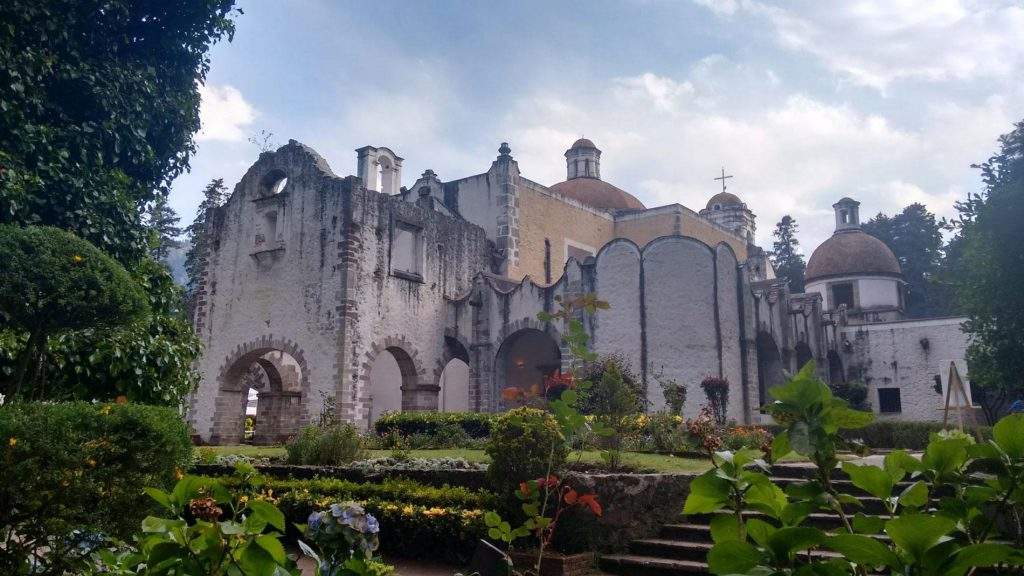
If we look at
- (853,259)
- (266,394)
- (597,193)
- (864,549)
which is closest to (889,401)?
(853,259)

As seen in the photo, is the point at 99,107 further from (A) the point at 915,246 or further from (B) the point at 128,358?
(A) the point at 915,246

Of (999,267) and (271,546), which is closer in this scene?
(271,546)

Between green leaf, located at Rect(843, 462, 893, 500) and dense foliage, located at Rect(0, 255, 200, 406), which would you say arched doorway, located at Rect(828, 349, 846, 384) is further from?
green leaf, located at Rect(843, 462, 893, 500)

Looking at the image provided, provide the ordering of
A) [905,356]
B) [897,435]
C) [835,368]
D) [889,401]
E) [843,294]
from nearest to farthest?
[897,435] → [905,356] → [889,401] → [835,368] → [843,294]

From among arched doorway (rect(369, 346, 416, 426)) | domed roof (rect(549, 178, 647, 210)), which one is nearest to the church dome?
domed roof (rect(549, 178, 647, 210))

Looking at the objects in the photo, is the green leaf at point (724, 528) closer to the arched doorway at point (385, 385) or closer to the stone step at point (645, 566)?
the stone step at point (645, 566)

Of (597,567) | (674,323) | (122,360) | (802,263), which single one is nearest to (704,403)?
(674,323)

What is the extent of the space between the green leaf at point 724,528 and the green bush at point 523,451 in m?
6.03

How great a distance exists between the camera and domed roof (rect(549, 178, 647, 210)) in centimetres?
2922

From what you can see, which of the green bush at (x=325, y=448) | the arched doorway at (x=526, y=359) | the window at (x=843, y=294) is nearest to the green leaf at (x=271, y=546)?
the green bush at (x=325, y=448)

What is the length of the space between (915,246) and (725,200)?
1268cm

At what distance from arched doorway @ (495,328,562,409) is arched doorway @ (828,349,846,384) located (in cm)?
1059

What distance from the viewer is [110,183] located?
1016cm

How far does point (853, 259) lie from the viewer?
3234cm
